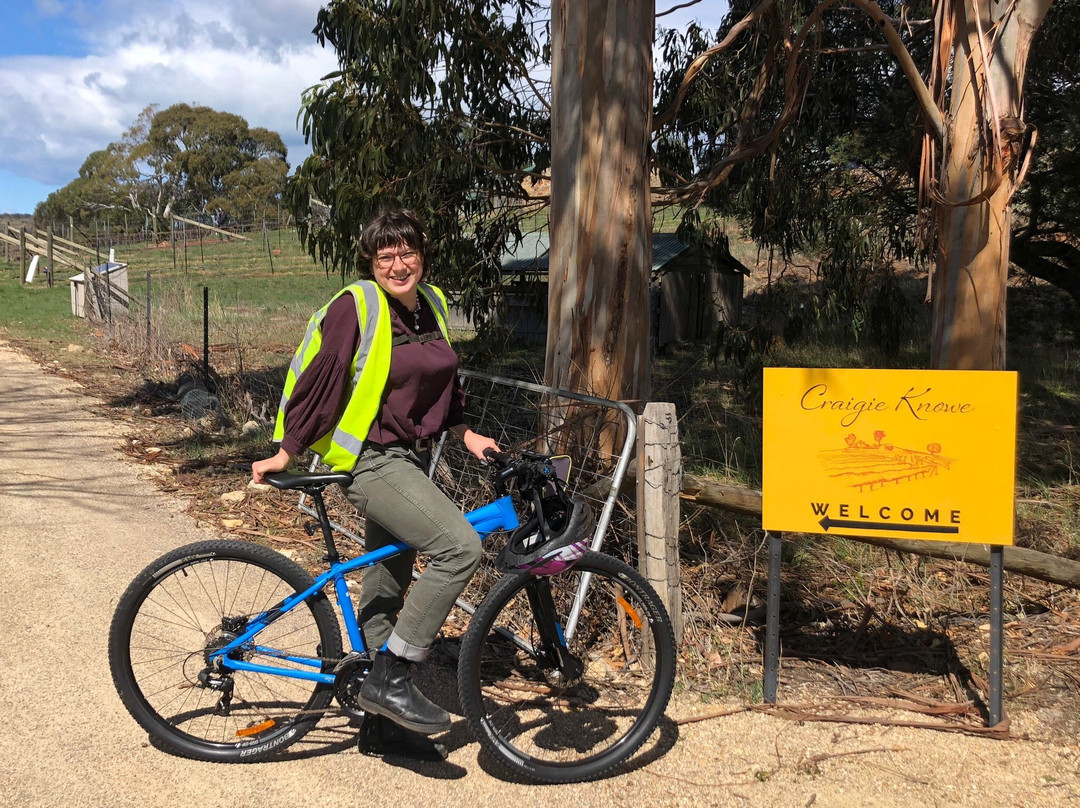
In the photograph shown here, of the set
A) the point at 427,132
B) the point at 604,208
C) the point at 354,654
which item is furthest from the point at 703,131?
the point at 354,654

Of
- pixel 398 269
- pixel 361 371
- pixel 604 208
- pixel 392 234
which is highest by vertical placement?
pixel 604 208

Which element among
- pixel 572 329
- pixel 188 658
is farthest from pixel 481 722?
pixel 572 329

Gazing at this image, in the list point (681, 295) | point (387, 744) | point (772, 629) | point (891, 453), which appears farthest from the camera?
point (681, 295)

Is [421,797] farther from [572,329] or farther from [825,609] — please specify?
[572,329]

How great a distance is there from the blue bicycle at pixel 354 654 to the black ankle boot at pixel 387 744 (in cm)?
7

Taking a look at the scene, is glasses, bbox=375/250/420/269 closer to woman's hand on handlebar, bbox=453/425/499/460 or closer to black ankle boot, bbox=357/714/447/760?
woman's hand on handlebar, bbox=453/425/499/460

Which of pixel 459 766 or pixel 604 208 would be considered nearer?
pixel 459 766

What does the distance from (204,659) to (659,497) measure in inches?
70.9

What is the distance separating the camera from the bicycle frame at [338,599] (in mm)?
3312

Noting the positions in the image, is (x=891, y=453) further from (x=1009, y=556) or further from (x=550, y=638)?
(x=550, y=638)

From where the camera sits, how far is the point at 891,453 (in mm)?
3904

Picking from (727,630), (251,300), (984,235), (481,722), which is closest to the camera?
(481,722)

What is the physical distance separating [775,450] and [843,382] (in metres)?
0.38

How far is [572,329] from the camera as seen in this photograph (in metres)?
5.90
